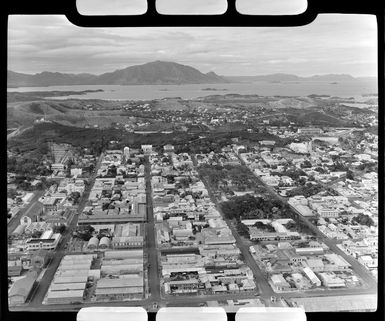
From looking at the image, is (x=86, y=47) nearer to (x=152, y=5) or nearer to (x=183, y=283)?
(x=152, y=5)

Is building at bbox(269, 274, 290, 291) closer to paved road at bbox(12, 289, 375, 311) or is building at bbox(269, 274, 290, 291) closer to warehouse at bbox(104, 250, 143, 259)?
paved road at bbox(12, 289, 375, 311)

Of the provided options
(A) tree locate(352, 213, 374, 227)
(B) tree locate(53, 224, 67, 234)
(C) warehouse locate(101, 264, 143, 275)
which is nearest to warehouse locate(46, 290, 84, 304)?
(C) warehouse locate(101, 264, 143, 275)

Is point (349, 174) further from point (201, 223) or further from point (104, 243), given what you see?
point (104, 243)

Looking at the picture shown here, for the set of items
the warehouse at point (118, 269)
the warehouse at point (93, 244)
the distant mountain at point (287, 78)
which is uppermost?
the distant mountain at point (287, 78)

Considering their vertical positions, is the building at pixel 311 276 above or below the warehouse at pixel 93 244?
below

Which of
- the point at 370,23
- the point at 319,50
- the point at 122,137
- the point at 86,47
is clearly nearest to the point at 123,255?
the point at 122,137

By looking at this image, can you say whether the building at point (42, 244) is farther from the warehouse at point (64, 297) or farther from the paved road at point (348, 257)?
the paved road at point (348, 257)

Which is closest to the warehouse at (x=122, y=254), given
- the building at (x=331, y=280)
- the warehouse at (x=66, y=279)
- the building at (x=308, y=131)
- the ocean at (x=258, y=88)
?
the warehouse at (x=66, y=279)
